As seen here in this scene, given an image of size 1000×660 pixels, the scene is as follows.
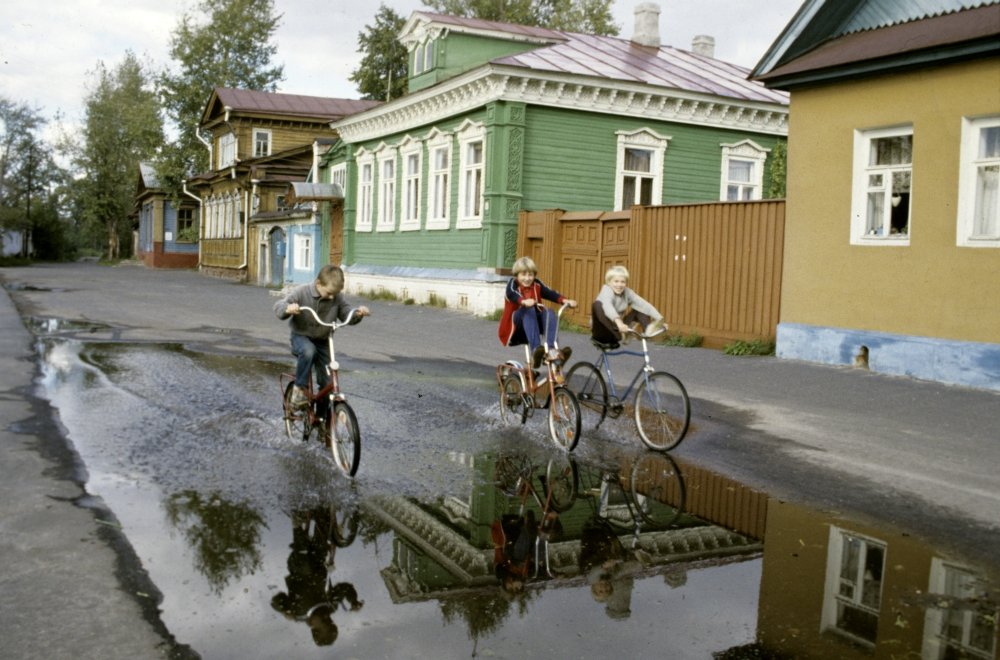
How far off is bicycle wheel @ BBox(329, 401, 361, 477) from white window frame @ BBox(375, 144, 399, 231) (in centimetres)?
2410

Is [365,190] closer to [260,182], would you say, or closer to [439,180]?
[439,180]

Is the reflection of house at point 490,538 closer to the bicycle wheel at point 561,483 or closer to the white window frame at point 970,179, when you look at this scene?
the bicycle wheel at point 561,483

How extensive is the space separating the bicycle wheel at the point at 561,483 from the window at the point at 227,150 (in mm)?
46218

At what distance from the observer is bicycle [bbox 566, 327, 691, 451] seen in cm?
845

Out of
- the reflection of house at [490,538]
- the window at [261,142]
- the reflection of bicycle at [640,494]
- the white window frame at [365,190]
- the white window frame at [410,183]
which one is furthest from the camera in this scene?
the window at [261,142]

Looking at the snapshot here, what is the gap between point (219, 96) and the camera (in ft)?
167

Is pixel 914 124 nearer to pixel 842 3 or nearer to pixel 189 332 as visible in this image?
pixel 842 3

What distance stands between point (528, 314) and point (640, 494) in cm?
266

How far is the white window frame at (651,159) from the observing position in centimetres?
2572

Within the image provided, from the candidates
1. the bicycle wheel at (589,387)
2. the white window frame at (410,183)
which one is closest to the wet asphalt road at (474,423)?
the bicycle wheel at (589,387)

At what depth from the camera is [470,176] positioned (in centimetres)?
2612

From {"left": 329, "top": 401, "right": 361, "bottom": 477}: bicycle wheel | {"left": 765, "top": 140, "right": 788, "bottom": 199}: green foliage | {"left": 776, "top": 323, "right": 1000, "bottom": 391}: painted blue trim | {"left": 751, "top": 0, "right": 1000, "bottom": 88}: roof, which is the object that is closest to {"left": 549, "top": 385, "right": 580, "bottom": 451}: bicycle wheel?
{"left": 329, "top": 401, "right": 361, "bottom": 477}: bicycle wheel

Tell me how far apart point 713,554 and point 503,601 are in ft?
4.72

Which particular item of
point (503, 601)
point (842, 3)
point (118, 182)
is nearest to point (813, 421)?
point (503, 601)
